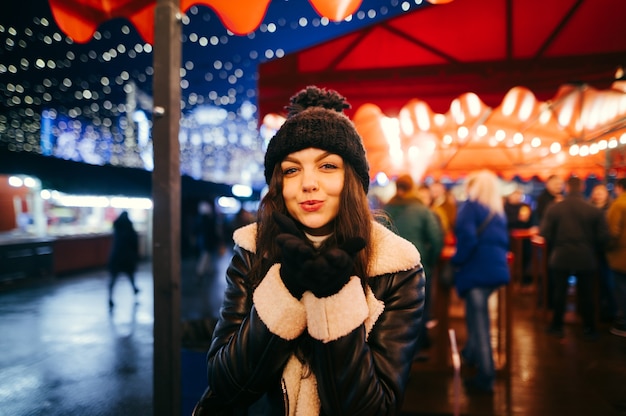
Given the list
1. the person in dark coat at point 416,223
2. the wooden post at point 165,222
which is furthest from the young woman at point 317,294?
the person in dark coat at point 416,223

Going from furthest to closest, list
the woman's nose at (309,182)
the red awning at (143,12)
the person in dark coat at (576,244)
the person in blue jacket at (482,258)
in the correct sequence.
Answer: the person in dark coat at (576,244)
the person in blue jacket at (482,258)
the red awning at (143,12)
the woman's nose at (309,182)

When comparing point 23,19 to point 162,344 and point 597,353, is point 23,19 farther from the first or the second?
point 597,353

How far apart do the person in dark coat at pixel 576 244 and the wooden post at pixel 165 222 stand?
5470 millimetres

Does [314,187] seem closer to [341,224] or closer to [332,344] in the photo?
[341,224]

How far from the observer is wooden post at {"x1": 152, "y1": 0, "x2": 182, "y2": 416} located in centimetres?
170

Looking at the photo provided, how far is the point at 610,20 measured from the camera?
4242 mm

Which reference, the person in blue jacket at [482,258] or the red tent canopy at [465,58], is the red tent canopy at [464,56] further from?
the person in blue jacket at [482,258]

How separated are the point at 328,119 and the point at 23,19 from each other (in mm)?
7860

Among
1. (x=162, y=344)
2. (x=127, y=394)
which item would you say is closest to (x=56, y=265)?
(x=127, y=394)

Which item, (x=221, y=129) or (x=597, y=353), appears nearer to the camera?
(x=597, y=353)

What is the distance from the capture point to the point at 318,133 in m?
1.38

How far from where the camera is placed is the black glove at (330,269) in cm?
104

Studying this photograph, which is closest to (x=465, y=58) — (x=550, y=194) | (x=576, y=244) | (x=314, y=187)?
(x=576, y=244)

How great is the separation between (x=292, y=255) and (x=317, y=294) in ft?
0.51
